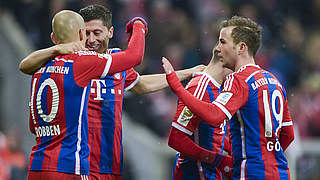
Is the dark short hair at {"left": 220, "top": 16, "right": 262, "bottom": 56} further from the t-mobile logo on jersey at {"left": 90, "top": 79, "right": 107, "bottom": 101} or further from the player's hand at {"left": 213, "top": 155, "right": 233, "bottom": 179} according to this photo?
the t-mobile logo on jersey at {"left": 90, "top": 79, "right": 107, "bottom": 101}

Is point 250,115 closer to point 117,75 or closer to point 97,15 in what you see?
point 117,75

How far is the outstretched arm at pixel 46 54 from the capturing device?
4359 mm

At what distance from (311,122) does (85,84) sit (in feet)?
21.1

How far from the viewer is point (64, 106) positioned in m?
4.34

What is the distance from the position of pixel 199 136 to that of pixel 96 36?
113cm

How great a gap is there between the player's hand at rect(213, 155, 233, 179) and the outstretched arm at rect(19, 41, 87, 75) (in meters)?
1.34

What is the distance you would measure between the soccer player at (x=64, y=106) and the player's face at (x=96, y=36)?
1.36ft

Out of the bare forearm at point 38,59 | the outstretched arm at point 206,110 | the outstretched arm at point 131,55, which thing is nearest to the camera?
the outstretched arm at point 206,110

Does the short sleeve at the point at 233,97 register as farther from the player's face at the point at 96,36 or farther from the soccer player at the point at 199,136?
the player's face at the point at 96,36

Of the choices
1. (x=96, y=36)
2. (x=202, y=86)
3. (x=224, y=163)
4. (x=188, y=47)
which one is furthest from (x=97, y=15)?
(x=188, y=47)

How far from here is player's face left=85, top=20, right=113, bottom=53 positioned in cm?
486

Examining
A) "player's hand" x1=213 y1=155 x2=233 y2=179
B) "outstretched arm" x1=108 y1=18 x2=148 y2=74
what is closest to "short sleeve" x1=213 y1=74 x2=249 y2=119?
"player's hand" x1=213 y1=155 x2=233 y2=179

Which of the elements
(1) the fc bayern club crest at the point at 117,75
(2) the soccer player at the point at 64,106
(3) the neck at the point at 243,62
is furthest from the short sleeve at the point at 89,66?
(3) the neck at the point at 243,62

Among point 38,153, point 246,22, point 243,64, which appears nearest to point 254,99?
point 243,64
